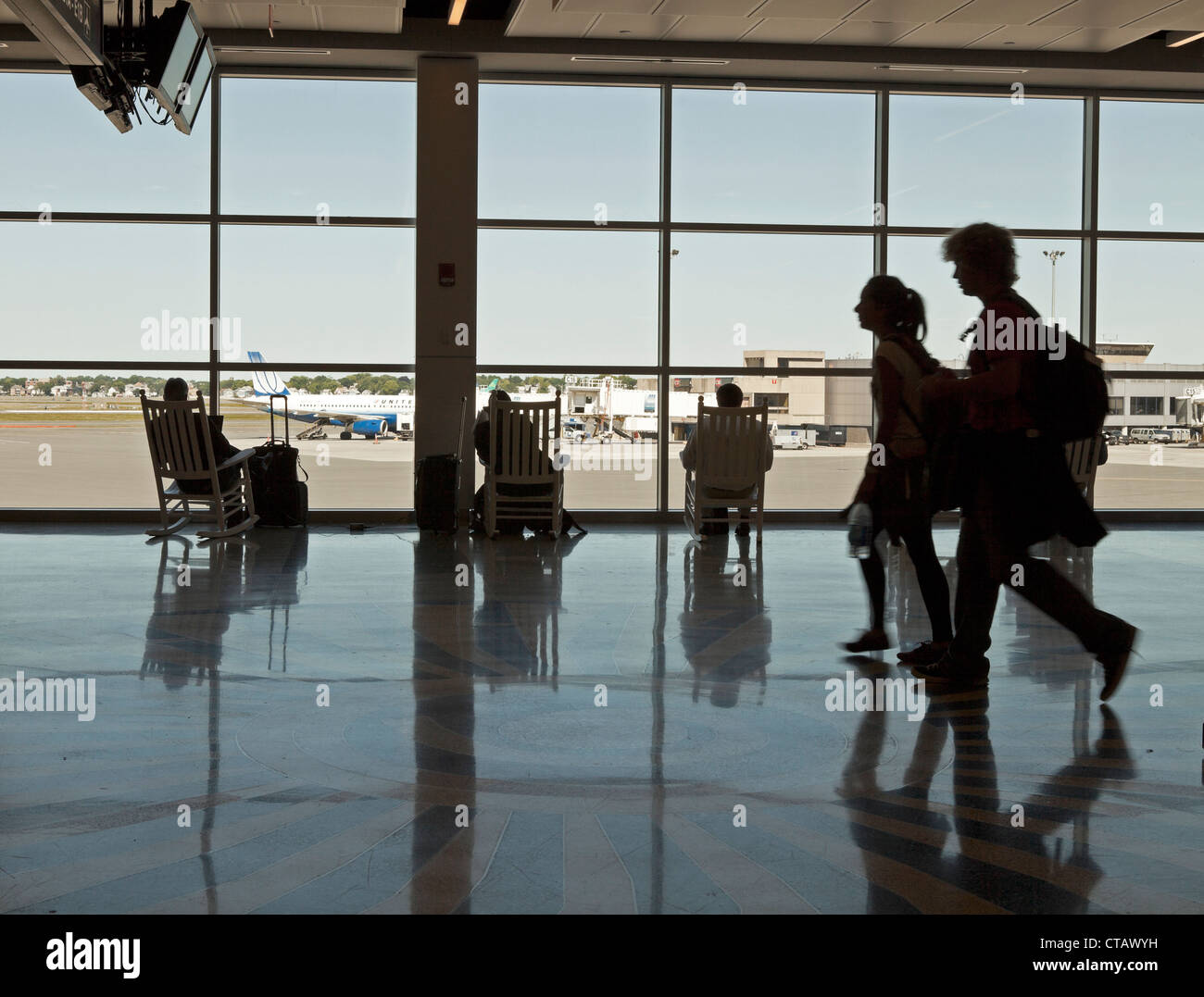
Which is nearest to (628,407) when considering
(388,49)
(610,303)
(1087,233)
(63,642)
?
(610,303)

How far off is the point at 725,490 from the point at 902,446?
14.5ft

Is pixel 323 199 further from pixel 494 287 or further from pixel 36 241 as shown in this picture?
pixel 36 241

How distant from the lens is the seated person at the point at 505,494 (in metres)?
8.48

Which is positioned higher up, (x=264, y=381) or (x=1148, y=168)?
(x=1148, y=168)

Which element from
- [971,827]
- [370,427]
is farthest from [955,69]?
[971,827]

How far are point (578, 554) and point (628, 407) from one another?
2992mm

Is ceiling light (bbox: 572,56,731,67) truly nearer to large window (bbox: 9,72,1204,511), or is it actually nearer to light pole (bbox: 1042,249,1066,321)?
large window (bbox: 9,72,1204,511)

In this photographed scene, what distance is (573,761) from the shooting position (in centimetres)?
305

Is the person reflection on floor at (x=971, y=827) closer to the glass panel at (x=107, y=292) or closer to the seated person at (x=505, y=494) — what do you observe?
the seated person at (x=505, y=494)

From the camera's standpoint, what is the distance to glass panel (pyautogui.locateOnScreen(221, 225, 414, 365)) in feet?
32.6

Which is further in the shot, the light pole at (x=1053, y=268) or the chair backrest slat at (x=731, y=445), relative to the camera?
the light pole at (x=1053, y=268)

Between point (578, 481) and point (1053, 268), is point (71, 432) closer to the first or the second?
→ point (578, 481)

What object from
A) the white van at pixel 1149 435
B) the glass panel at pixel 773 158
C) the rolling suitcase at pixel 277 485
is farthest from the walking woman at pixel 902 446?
the white van at pixel 1149 435

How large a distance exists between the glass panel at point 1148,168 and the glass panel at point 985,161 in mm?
257
